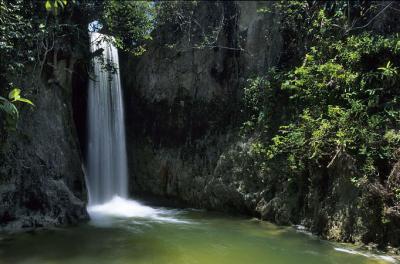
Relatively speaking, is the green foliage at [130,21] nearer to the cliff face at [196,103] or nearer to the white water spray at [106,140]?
the white water spray at [106,140]

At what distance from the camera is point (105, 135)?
41.1 feet

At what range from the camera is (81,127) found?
1259 cm

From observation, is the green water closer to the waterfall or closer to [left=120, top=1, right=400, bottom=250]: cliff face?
[left=120, top=1, right=400, bottom=250]: cliff face

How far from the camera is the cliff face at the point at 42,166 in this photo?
811cm

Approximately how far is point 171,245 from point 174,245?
5 centimetres

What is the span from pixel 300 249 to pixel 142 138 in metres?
7.22

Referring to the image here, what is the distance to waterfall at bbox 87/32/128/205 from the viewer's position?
1196cm

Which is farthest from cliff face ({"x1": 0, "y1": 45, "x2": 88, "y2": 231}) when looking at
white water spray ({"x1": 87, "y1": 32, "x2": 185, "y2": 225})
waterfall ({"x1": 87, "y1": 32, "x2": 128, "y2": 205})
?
waterfall ({"x1": 87, "y1": 32, "x2": 128, "y2": 205})

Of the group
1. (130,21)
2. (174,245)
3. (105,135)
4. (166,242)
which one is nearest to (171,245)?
(174,245)

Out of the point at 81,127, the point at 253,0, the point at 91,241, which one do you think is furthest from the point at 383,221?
the point at 81,127

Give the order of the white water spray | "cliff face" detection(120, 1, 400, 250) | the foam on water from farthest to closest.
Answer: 1. the white water spray
2. the foam on water
3. "cliff face" detection(120, 1, 400, 250)

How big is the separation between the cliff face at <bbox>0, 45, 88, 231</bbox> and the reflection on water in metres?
0.58

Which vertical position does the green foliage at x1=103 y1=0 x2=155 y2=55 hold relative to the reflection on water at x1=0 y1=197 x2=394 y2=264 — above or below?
above

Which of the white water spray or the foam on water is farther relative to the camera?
the white water spray
